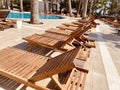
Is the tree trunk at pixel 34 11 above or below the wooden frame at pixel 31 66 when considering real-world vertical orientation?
above

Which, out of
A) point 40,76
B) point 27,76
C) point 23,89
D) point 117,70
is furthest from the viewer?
point 117,70

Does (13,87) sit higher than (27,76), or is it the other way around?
(27,76)

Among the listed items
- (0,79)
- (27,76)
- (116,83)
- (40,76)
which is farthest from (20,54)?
(116,83)

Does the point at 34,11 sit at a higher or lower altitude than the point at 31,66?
higher

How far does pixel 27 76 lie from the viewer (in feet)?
10.6

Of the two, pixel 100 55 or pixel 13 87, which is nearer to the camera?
pixel 13 87

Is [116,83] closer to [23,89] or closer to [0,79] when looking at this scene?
[23,89]

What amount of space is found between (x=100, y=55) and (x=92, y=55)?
0.39m

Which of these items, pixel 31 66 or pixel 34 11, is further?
pixel 34 11

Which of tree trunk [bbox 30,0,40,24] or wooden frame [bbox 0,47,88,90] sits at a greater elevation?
tree trunk [bbox 30,0,40,24]

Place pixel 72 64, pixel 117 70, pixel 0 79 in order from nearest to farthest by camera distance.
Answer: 1. pixel 72 64
2. pixel 0 79
3. pixel 117 70

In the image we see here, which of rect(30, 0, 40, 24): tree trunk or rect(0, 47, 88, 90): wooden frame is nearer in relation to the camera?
rect(0, 47, 88, 90): wooden frame

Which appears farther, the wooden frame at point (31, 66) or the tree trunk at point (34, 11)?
the tree trunk at point (34, 11)

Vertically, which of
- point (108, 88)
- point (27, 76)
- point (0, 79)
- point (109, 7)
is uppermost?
point (109, 7)
